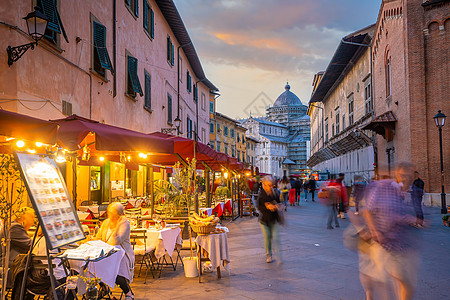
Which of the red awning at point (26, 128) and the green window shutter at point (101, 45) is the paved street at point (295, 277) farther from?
the green window shutter at point (101, 45)

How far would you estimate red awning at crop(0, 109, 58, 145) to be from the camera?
201 inches

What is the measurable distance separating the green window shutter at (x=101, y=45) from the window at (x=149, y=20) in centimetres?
516

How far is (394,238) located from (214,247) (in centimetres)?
365

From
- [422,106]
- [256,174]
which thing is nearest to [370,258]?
[422,106]

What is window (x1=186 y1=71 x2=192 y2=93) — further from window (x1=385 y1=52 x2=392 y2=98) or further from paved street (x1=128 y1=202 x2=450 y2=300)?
paved street (x1=128 y1=202 x2=450 y2=300)

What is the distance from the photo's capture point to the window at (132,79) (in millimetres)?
16070

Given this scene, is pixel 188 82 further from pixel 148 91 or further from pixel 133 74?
pixel 133 74

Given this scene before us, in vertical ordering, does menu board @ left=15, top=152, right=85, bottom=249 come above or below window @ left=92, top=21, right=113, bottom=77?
below

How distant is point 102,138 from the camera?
25.0 feet

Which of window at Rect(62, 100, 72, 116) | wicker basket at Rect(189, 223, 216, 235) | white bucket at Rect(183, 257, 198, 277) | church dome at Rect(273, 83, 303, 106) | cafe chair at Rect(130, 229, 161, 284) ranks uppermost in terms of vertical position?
church dome at Rect(273, 83, 303, 106)

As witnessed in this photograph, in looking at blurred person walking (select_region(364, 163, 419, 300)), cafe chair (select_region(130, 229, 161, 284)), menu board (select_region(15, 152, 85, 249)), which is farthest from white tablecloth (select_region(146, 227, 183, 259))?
blurred person walking (select_region(364, 163, 419, 300))

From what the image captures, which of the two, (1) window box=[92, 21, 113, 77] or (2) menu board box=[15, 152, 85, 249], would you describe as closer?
(2) menu board box=[15, 152, 85, 249]

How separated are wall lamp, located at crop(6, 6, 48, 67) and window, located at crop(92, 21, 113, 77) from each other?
428cm

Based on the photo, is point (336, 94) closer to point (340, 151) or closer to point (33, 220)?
point (340, 151)
